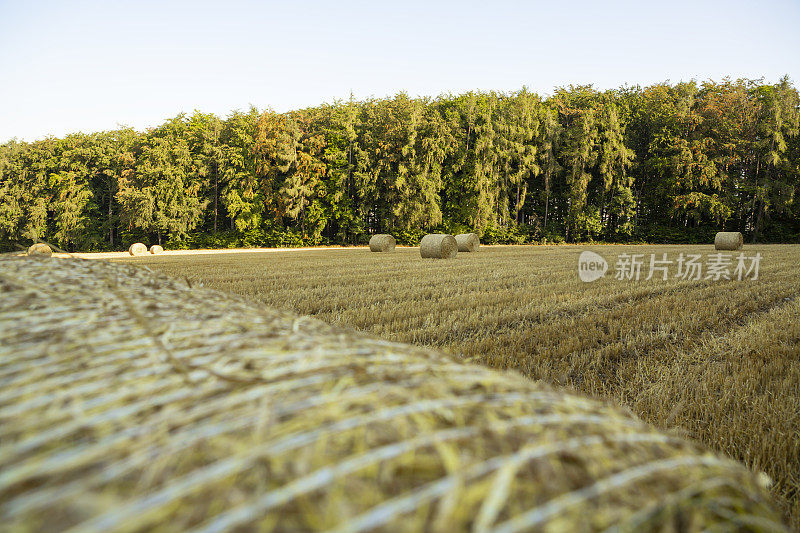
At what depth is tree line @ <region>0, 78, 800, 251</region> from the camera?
33500 mm

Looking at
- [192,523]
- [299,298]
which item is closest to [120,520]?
[192,523]

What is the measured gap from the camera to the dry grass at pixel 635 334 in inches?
118

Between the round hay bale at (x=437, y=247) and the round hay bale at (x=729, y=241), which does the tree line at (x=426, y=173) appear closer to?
the round hay bale at (x=729, y=241)

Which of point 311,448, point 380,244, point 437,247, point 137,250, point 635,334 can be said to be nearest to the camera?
point 311,448

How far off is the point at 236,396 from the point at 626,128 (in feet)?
163

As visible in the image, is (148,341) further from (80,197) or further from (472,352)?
(80,197)

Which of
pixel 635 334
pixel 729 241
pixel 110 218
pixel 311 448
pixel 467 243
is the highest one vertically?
pixel 110 218

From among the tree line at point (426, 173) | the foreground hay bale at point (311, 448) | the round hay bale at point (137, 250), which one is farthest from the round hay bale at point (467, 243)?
the foreground hay bale at point (311, 448)

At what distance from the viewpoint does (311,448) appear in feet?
2.41

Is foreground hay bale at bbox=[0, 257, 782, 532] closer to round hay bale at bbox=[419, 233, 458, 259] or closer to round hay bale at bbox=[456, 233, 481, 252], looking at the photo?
round hay bale at bbox=[419, 233, 458, 259]

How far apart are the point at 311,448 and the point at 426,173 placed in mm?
35537

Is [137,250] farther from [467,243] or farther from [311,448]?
[311,448]

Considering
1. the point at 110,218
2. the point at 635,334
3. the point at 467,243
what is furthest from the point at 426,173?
the point at 635,334

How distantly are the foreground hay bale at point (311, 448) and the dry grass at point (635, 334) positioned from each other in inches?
32.3
